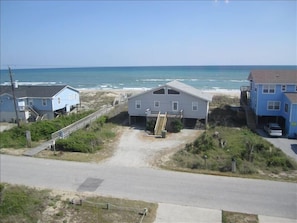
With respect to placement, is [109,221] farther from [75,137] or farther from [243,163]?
[75,137]

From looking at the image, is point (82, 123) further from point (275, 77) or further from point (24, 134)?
point (275, 77)

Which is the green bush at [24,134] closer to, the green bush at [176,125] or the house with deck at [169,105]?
the house with deck at [169,105]

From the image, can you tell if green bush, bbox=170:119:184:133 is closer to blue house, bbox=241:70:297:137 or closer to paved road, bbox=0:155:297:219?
blue house, bbox=241:70:297:137

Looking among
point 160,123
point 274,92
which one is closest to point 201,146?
point 160,123

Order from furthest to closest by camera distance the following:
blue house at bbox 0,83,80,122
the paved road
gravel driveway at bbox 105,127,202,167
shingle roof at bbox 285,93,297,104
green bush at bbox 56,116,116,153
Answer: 1. blue house at bbox 0,83,80,122
2. shingle roof at bbox 285,93,297,104
3. green bush at bbox 56,116,116,153
4. gravel driveway at bbox 105,127,202,167
5. the paved road

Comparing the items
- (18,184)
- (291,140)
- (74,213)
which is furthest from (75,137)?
(291,140)

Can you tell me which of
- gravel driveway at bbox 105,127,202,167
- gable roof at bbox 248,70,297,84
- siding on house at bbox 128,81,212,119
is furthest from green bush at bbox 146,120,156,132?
gable roof at bbox 248,70,297,84

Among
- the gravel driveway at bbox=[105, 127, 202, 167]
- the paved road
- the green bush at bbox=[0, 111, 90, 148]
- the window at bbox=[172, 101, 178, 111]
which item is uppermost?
the window at bbox=[172, 101, 178, 111]

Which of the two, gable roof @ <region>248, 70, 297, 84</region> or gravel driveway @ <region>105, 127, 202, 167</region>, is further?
gable roof @ <region>248, 70, 297, 84</region>
